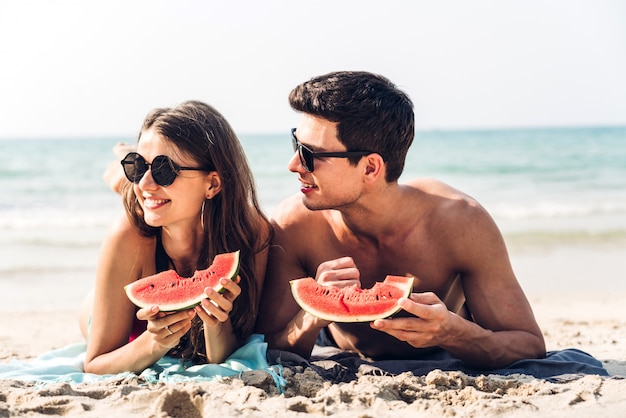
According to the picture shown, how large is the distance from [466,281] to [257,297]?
133 cm

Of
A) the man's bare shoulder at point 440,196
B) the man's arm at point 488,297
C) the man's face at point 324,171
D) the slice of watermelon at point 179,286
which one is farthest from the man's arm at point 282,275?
the man's arm at point 488,297

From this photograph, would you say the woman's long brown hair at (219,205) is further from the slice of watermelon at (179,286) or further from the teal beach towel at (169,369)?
the slice of watermelon at (179,286)

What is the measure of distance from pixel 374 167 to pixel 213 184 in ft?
3.28

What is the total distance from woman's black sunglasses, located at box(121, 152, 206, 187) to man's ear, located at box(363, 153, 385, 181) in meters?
1.14

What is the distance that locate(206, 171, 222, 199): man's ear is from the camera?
4.68 m

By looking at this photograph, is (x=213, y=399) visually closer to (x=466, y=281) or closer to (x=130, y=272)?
(x=130, y=272)

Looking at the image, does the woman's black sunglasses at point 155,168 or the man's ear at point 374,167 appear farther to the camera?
the man's ear at point 374,167

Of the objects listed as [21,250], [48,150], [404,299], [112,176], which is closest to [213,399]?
[404,299]

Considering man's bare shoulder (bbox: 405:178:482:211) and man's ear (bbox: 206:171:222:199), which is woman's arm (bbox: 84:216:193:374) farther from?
man's bare shoulder (bbox: 405:178:482:211)

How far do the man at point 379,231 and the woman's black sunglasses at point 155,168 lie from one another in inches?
28.4

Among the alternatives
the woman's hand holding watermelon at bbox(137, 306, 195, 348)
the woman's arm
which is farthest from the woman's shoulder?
the woman's hand holding watermelon at bbox(137, 306, 195, 348)

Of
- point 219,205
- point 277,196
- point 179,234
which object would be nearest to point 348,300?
point 219,205

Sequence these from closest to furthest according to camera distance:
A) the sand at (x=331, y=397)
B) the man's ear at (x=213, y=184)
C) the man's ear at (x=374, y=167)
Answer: the sand at (x=331, y=397) < the man's ear at (x=213, y=184) < the man's ear at (x=374, y=167)

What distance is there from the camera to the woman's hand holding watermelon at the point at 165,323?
4.04m
